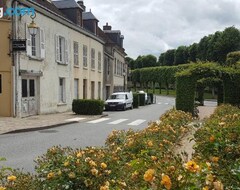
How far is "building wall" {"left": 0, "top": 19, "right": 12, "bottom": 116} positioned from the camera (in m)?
16.5

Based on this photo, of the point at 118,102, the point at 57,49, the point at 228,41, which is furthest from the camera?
the point at 228,41

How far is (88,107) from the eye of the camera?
20.3m

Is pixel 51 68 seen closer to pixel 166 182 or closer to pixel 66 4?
pixel 66 4

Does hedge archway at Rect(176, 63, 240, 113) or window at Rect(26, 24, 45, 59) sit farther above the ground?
window at Rect(26, 24, 45, 59)

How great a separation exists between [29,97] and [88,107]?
3796 mm

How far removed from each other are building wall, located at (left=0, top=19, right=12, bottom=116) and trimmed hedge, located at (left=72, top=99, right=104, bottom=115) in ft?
16.1

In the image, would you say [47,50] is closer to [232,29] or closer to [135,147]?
[135,147]

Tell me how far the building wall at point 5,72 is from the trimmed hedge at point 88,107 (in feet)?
16.1

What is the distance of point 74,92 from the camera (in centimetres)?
2503

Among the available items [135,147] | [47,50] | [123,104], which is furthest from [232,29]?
[135,147]

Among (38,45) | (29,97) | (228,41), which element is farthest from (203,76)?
(228,41)

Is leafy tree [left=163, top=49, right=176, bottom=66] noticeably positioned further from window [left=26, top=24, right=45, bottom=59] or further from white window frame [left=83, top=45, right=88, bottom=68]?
window [left=26, top=24, right=45, bottom=59]

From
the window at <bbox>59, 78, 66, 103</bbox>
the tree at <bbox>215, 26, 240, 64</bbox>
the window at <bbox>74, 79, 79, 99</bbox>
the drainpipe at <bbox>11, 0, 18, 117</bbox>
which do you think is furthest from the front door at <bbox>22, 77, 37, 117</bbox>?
the tree at <bbox>215, 26, 240, 64</bbox>

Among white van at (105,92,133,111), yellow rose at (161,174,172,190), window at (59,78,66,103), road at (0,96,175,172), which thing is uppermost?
window at (59,78,66,103)
